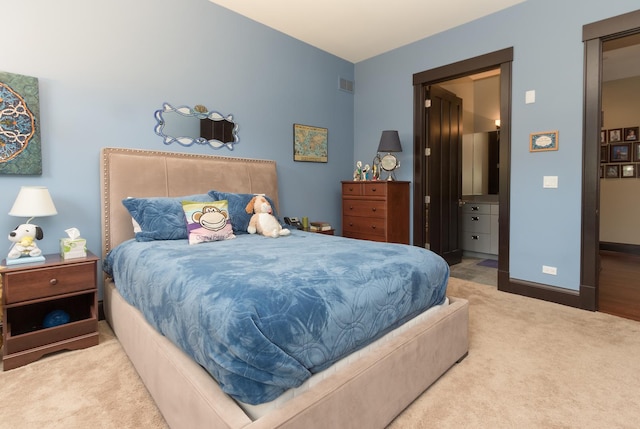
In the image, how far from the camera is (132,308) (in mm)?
1992

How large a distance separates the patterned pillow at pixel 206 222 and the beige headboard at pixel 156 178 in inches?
20.1

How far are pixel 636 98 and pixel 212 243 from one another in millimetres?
6826

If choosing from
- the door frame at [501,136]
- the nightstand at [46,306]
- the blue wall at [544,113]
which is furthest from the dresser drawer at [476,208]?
the nightstand at [46,306]

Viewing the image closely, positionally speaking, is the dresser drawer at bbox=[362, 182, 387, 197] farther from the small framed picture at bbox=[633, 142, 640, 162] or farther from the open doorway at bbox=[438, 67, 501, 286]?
the small framed picture at bbox=[633, 142, 640, 162]

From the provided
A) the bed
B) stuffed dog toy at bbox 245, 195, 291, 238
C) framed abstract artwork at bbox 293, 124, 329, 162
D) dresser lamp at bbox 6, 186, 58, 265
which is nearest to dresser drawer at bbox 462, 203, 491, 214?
framed abstract artwork at bbox 293, 124, 329, 162

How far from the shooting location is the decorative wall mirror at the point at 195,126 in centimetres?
304

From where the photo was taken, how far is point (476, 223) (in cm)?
511

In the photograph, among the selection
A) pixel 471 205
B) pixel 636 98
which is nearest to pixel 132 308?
pixel 471 205

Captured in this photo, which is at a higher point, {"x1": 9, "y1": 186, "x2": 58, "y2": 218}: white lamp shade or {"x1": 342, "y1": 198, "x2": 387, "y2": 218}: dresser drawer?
{"x1": 9, "y1": 186, "x2": 58, "y2": 218}: white lamp shade

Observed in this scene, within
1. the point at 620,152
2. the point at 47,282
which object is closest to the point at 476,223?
the point at 620,152

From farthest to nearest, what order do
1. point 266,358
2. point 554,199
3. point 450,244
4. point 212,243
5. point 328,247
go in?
point 450,244 → point 554,199 → point 212,243 → point 328,247 → point 266,358

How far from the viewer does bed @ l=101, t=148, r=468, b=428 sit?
44.5 inches

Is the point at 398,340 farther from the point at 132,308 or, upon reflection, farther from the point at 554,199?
the point at 554,199

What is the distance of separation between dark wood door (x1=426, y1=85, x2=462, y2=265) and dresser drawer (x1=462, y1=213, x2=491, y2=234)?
387mm
